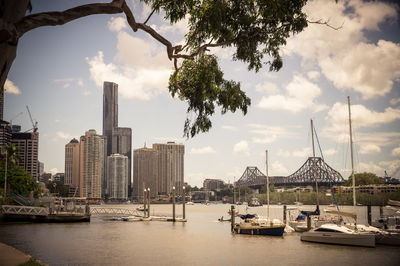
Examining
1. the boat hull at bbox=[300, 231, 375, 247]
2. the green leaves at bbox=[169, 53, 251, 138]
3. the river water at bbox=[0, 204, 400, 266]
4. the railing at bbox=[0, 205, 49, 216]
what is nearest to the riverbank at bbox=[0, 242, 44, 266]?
the river water at bbox=[0, 204, 400, 266]

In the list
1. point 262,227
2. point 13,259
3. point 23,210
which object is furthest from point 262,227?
point 23,210

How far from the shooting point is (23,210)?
61.5 m

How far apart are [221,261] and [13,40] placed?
22154 millimetres

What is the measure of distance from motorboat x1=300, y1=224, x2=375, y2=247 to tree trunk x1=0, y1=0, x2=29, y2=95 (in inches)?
1282

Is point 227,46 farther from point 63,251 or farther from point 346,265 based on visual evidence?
point 63,251

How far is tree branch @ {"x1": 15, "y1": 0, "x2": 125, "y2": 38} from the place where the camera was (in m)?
8.38

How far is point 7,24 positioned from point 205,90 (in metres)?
7.67

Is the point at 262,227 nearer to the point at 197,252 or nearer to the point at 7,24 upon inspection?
the point at 197,252

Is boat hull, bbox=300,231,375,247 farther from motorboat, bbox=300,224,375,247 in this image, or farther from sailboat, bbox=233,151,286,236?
sailboat, bbox=233,151,286,236

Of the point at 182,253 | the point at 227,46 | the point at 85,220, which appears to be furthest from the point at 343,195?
the point at 227,46

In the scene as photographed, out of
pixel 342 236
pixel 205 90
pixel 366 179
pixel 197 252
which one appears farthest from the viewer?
pixel 366 179

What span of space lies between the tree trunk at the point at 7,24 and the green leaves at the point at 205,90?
6421 mm

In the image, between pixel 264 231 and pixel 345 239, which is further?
pixel 264 231

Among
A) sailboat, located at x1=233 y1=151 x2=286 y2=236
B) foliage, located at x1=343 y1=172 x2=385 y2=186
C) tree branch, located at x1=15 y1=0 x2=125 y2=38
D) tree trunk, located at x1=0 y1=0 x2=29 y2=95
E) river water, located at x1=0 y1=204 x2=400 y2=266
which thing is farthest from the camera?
foliage, located at x1=343 y1=172 x2=385 y2=186
